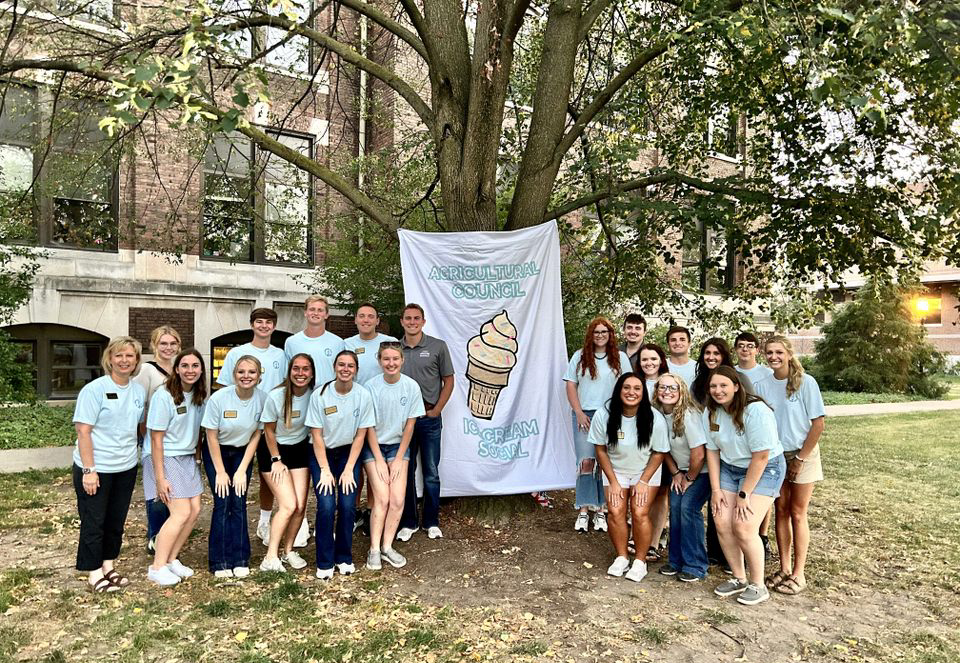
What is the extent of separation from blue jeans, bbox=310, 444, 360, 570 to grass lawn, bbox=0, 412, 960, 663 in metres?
0.18

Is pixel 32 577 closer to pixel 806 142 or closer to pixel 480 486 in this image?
pixel 480 486

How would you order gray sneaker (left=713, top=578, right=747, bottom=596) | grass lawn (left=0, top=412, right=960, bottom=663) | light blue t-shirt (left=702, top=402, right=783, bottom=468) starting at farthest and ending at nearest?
gray sneaker (left=713, top=578, right=747, bottom=596) < light blue t-shirt (left=702, top=402, right=783, bottom=468) < grass lawn (left=0, top=412, right=960, bottom=663)

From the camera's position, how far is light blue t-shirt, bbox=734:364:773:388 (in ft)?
17.9

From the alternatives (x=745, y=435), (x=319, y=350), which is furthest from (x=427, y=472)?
(x=745, y=435)

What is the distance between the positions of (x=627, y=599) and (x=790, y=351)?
2081 millimetres

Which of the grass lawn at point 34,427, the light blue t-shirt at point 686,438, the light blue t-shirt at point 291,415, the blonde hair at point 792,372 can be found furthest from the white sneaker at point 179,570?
the grass lawn at point 34,427

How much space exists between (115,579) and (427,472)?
2.46 m

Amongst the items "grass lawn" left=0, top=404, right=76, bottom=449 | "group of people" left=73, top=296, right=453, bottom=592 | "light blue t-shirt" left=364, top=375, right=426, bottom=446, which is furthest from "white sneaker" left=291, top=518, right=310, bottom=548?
"grass lawn" left=0, top=404, right=76, bottom=449

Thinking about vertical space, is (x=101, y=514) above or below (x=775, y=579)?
above

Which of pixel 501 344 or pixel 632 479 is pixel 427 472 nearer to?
pixel 501 344

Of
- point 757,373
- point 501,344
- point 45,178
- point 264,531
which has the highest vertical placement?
point 45,178

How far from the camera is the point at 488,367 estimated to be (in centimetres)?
659

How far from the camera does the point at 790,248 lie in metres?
7.32

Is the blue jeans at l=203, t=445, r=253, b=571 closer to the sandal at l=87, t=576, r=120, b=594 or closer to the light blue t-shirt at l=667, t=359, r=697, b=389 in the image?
the sandal at l=87, t=576, r=120, b=594
